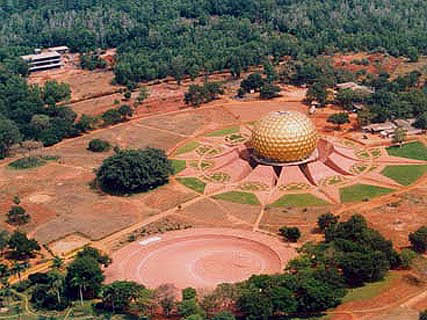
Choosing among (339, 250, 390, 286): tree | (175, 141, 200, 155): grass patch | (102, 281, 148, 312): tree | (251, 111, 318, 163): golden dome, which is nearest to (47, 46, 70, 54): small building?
(175, 141, 200, 155): grass patch

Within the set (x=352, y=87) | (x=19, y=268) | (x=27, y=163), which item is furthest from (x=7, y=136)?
(x=352, y=87)

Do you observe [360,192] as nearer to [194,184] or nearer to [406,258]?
[406,258]

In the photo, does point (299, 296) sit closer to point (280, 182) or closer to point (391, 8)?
point (280, 182)

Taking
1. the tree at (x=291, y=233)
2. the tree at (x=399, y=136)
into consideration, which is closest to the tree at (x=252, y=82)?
the tree at (x=399, y=136)

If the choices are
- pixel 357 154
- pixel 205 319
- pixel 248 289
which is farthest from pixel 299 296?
pixel 357 154

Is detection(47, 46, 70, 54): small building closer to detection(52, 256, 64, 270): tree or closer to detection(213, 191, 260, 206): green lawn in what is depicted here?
detection(213, 191, 260, 206): green lawn

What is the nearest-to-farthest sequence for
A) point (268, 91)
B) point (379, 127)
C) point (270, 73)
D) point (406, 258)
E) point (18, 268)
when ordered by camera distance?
point (406, 258)
point (18, 268)
point (379, 127)
point (268, 91)
point (270, 73)
